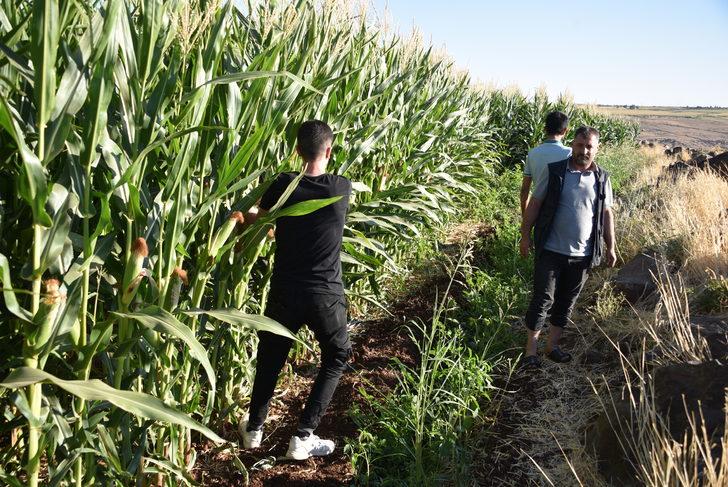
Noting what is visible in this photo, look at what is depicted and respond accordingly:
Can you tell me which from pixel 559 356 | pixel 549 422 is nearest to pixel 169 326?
pixel 549 422

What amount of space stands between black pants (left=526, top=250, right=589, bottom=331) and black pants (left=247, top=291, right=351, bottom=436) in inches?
67.8

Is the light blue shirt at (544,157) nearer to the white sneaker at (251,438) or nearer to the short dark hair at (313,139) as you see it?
the short dark hair at (313,139)

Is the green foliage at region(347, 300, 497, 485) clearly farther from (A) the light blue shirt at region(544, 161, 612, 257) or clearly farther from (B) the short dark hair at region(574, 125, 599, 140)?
(B) the short dark hair at region(574, 125, 599, 140)

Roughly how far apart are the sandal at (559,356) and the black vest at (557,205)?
28.6 inches

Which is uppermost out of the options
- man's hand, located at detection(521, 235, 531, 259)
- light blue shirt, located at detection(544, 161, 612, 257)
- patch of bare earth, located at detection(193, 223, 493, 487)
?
light blue shirt, located at detection(544, 161, 612, 257)

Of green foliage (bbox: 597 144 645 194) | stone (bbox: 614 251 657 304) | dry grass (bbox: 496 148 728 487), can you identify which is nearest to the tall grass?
dry grass (bbox: 496 148 728 487)

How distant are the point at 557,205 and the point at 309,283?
1994 mm

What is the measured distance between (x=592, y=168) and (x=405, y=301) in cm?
192

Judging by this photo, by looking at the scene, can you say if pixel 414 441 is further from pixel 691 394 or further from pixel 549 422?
pixel 691 394

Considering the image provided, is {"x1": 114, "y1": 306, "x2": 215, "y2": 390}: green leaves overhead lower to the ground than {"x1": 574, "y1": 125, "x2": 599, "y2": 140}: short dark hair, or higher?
lower

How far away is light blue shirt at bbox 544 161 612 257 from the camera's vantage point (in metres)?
3.98

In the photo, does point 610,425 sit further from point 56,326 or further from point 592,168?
point 56,326

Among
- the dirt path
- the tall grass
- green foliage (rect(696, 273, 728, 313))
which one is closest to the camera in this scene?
the tall grass

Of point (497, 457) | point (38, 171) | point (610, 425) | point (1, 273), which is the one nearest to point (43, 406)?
point (1, 273)
